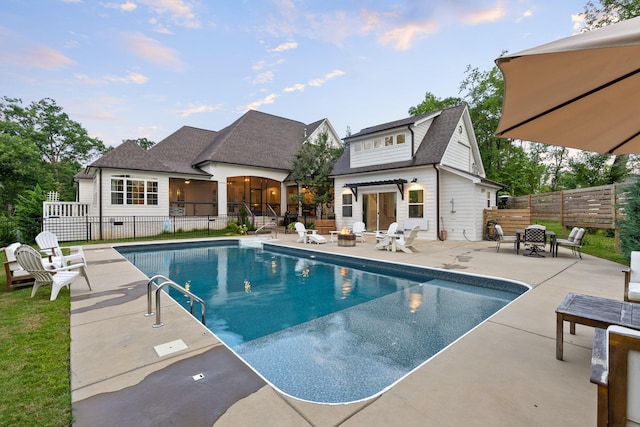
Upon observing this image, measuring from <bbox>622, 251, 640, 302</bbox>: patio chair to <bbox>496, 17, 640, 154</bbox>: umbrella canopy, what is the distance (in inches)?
68.8

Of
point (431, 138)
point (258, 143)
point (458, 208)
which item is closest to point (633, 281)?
point (458, 208)

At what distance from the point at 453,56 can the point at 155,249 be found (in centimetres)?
1807

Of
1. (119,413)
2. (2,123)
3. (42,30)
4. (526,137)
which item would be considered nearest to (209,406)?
(119,413)

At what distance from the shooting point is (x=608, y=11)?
1736cm

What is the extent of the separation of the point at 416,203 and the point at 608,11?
1847cm

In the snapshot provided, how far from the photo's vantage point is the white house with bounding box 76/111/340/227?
15945 mm

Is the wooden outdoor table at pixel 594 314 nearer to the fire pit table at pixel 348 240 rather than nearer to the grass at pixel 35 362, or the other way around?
the grass at pixel 35 362

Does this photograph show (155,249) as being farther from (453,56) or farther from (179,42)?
(453,56)

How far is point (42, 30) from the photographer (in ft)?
43.0

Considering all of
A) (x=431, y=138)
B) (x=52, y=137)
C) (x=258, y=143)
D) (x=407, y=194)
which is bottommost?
(x=407, y=194)

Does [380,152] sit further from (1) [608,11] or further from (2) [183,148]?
(1) [608,11]

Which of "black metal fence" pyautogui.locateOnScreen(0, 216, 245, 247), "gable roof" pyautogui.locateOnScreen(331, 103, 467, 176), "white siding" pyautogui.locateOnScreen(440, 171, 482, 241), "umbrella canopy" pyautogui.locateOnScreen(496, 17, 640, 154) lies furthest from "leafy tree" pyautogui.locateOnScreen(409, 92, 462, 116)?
"umbrella canopy" pyautogui.locateOnScreen(496, 17, 640, 154)

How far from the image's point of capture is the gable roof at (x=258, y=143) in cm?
1973

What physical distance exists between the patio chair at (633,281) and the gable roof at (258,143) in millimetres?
18963
